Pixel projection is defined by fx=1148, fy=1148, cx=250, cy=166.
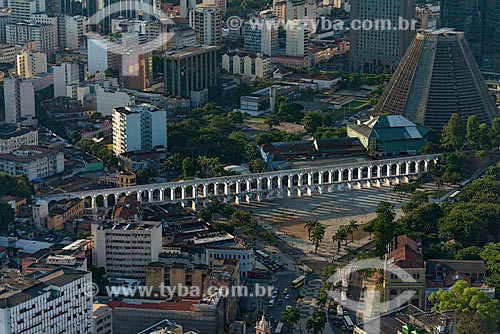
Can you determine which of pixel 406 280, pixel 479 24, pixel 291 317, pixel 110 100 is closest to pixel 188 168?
pixel 110 100

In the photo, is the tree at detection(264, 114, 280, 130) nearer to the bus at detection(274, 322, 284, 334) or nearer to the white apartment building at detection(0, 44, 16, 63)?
the white apartment building at detection(0, 44, 16, 63)

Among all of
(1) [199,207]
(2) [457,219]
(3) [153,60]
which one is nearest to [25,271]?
(1) [199,207]

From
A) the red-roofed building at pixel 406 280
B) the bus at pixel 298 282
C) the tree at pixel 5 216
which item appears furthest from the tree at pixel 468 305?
the tree at pixel 5 216

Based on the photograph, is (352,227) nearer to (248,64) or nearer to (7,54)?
(248,64)

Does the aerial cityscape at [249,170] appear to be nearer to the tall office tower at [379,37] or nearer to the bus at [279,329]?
the tall office tower at [379,37]

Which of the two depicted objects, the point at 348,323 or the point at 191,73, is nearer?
the point at 348,323

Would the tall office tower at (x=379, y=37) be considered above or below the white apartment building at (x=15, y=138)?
above
